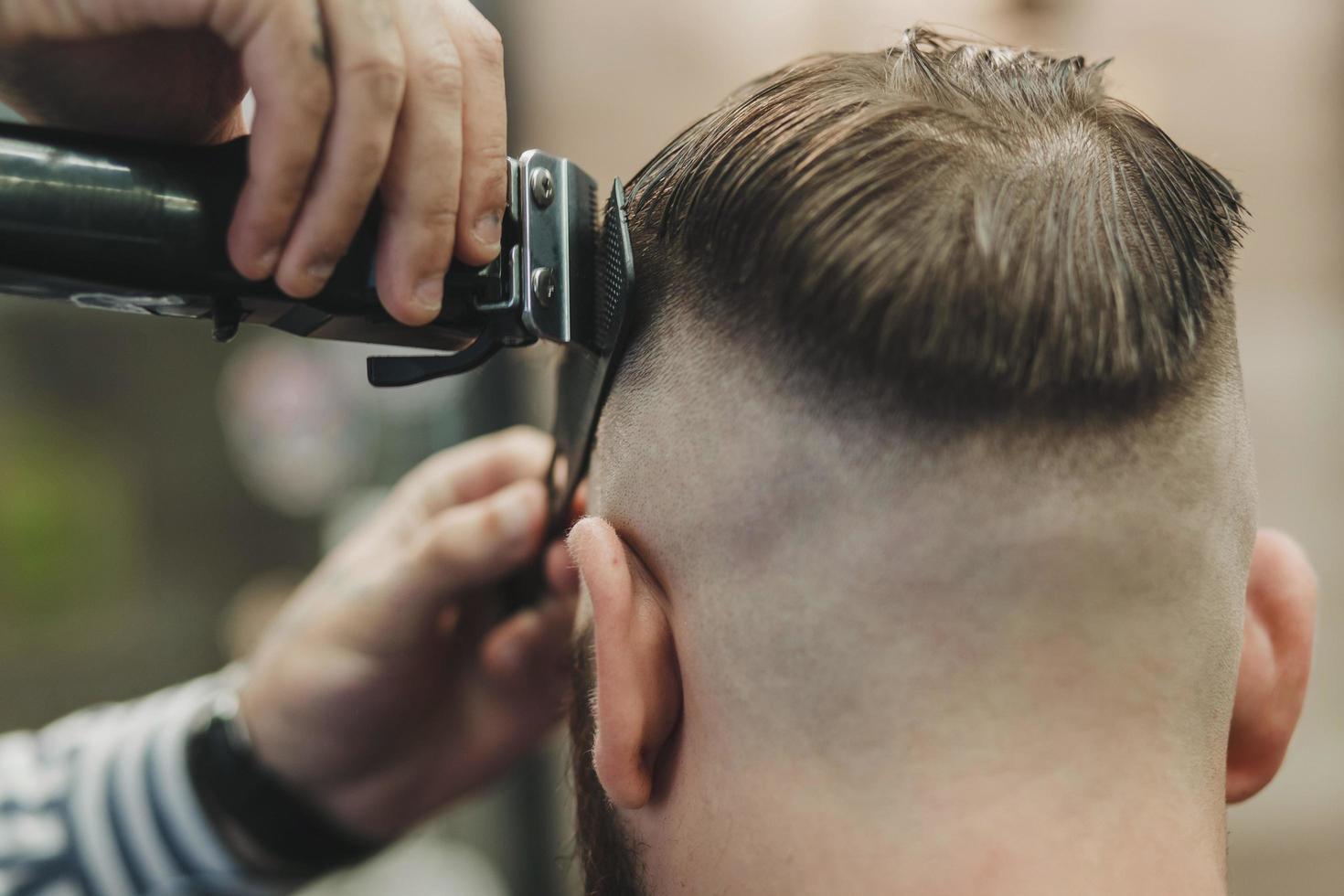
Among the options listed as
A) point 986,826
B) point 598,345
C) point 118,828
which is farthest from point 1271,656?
point 118,828

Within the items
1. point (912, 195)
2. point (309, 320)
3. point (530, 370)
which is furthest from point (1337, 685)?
point (309, 320)

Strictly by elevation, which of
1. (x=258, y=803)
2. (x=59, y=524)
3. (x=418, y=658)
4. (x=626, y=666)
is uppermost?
(x=626, y=666)

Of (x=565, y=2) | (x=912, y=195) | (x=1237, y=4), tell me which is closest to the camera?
(x=912, y=195)

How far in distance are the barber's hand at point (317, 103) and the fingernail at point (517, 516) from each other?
1.46ft

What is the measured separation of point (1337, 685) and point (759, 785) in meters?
2.44

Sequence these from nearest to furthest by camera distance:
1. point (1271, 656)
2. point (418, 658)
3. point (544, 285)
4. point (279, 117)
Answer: point (279, 117) → point (544, 285) → point (1271, 656) → point (418, 658)

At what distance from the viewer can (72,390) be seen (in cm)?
265

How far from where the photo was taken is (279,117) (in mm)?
659

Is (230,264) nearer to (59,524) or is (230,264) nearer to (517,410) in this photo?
(517,410)

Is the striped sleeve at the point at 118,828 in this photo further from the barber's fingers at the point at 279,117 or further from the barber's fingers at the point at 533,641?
the barber's fingers at the point at 279,117

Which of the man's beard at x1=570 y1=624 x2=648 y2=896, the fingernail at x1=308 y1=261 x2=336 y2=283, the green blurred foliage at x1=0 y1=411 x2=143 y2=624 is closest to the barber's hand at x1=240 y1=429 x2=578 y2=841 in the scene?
the man's beard at x1=570 y1=624 x2=648 y2=896

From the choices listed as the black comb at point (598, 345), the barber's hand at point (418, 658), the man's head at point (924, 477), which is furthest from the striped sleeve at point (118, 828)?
the man's head at point (924, 477)

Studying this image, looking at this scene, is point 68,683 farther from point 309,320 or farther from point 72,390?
point 309,320

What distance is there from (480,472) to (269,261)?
0.63 metres
